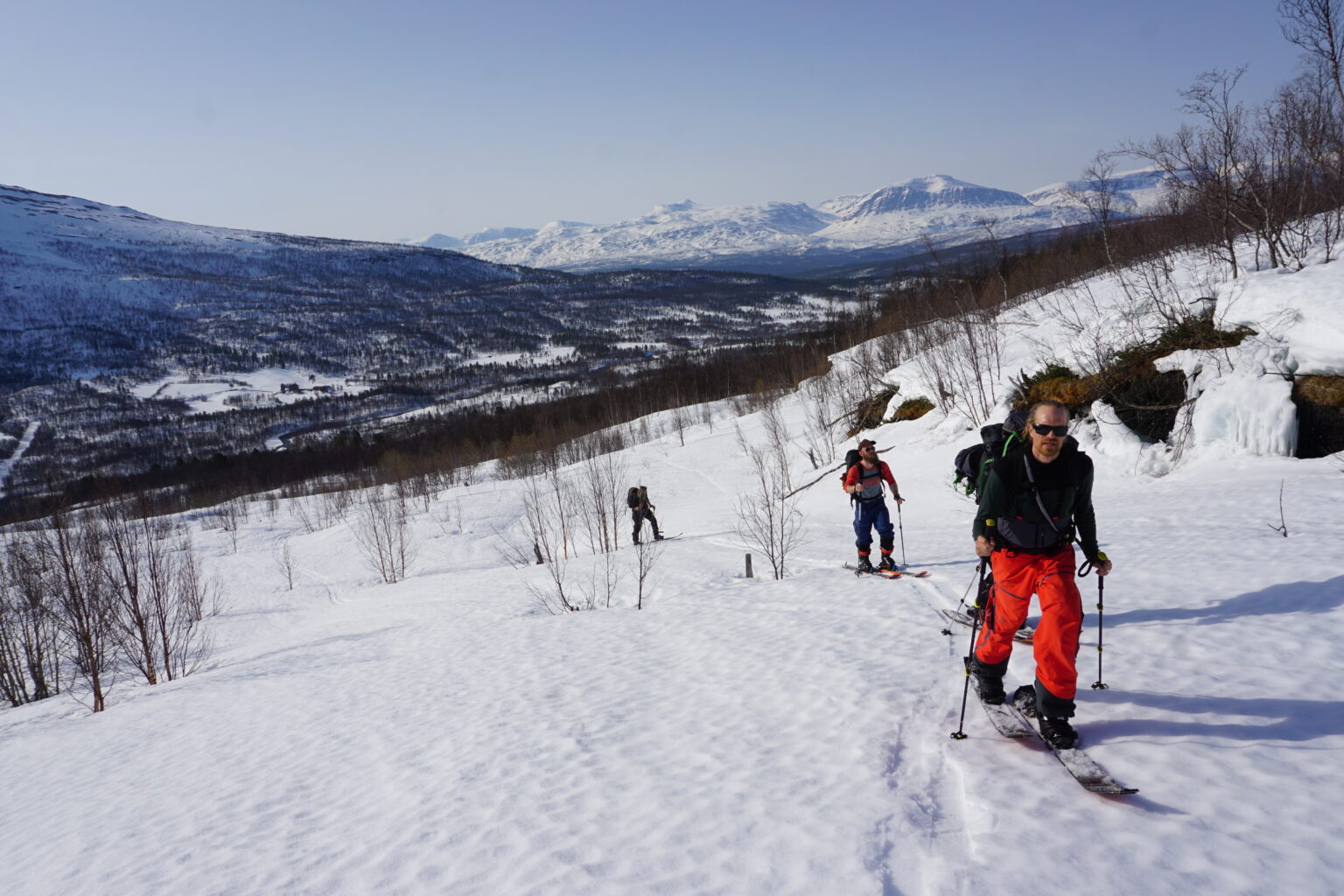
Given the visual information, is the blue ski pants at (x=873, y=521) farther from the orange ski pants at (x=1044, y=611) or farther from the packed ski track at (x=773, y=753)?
the orange ski pants at (x=1044, y=611)

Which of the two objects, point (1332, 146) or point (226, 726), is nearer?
point (226, 726)

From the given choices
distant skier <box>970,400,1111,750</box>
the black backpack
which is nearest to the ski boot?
distant skier <box>970,400,1111,750</box>

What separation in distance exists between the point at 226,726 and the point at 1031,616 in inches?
458

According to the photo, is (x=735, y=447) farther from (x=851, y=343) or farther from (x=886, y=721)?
(x=886, y=721)

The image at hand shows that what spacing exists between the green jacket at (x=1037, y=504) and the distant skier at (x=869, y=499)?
5386 mm

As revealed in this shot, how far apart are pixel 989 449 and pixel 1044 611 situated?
1333 mm

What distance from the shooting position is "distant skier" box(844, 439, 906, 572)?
10.2 meters

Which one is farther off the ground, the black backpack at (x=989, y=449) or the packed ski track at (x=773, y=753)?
the black backpack at (x=989, y=449)

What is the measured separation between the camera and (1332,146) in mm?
18953

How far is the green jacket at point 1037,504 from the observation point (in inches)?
173

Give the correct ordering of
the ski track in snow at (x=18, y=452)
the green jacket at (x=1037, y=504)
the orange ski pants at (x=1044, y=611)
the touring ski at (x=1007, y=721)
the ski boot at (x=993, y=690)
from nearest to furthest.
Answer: the orange ski pants at (x=1044, y=611), the green jacket at (x=1037, y=504), the touring ski at (x=1007, y=721), the ski boot at (x=993, y=690), the ski track in snow at (x=18, y=452)

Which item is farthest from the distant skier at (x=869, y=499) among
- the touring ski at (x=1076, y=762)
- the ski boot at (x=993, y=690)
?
the touring ski at (x=1076, y=762)

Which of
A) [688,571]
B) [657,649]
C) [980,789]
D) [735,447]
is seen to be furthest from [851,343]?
[980,789]

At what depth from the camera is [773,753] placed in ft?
17.3
